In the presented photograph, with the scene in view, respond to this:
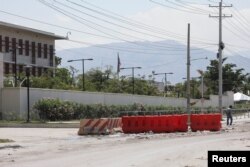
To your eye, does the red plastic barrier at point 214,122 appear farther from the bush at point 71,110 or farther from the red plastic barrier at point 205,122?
the bush at point 71,110

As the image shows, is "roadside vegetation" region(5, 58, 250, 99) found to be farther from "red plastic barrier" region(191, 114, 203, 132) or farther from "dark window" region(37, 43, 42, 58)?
"red plastic barrier" region(191, 114, 203, 132)

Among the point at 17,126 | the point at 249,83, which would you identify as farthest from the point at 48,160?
the point at 249,83

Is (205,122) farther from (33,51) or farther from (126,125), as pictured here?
(33,51)

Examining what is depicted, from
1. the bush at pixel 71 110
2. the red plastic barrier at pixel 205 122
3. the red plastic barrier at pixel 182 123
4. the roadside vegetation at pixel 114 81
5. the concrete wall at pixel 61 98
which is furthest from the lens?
the roadside vegetation at pixel 114 81

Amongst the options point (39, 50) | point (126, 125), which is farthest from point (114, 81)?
point (126, 125)

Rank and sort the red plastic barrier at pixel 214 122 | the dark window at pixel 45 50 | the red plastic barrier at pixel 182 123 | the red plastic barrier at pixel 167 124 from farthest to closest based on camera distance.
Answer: the dark window at pixel 45 50, the red plastic barrier at pixel 214 122, the red plastic barrier at pixel 182 123, the red plastic barrier at pixel 167 124

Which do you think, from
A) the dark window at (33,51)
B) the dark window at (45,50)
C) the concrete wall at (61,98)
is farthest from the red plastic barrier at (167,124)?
the dark window at (45,50)

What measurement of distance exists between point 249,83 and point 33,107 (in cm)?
10240

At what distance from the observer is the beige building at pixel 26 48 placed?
85.6 m

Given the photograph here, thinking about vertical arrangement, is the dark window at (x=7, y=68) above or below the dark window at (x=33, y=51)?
below

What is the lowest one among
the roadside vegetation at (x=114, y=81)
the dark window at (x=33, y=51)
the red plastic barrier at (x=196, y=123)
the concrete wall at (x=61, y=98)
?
the red plastic barrier at (x=196, y=123)

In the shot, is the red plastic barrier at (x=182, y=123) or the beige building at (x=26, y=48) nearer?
the red plastic barrier at (x=182, y=123)

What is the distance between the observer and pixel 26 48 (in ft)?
298

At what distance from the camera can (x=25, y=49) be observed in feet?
297
